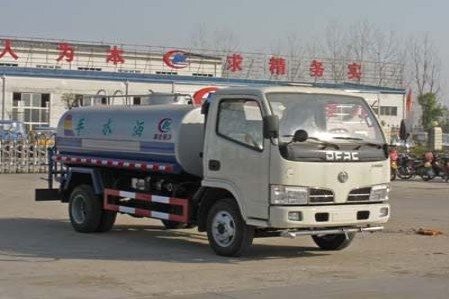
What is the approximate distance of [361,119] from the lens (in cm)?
1167

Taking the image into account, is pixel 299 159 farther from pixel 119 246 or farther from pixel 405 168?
pixel 405 168

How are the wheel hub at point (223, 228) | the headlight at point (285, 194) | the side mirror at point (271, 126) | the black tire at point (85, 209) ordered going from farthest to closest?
the black tire at point (85, 209)
the wheel hub at point (223, 228)
the headlight at point (285, 194)
the side mirror at point (271, 126)

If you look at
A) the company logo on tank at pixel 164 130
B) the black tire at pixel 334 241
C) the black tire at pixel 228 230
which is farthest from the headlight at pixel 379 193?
the company logo on tank at pixel 164 130

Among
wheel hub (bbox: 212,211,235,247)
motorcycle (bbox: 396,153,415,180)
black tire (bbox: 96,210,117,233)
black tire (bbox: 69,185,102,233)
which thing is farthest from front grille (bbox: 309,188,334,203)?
motorcycle (bbox: 396,153,415,180)

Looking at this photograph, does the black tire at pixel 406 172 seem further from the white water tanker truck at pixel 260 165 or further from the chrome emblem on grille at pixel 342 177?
the chrome emblem on grille at pixel 342 177

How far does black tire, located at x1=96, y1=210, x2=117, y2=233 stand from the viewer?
46.7 feet

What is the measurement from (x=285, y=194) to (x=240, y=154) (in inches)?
36.5

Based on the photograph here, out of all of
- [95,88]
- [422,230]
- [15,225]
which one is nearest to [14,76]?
[95,88]

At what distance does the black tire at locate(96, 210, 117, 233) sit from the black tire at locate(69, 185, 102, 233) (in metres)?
0.07

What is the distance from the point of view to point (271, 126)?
1063 centimetres

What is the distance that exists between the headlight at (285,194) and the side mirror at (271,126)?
2.31 feet

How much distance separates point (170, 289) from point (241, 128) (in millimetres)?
3121

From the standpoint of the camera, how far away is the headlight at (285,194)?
10734 mm

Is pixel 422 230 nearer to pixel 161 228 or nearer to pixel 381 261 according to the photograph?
pixel 381 261
